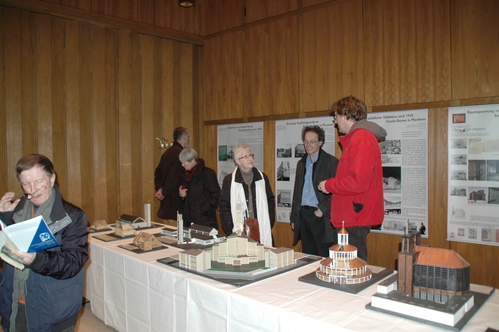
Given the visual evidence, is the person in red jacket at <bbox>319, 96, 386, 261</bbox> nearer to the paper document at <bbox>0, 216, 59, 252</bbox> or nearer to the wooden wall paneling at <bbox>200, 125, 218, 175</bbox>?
the paper document at <bbox>0, 216, 59, 252</bbox>

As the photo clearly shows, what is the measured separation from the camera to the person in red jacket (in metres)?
2.47

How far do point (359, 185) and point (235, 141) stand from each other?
3.54 metres

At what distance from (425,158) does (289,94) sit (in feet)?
6.43

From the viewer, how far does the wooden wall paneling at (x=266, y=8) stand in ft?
16.8

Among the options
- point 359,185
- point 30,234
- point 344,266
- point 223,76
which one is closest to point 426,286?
point 344,266

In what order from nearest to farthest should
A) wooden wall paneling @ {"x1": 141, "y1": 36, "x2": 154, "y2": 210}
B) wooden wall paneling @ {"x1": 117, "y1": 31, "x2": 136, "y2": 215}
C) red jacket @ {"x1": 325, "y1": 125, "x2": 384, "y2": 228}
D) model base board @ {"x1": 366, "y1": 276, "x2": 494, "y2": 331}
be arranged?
model base board @ {"x1": 366, "y1": 276, "x2": 494, "y2": 331} → red jacket @ {"x1": 325, "y1": 125, "x2": 384, "y2": 228} → wooden wall paneling @ {"x1": 117, "y1": 31, "x2": 136, "y2": 215} → wooden wall paneling @ {"x1": 141, "y1": 36, "x2": 154, "y2": 210}

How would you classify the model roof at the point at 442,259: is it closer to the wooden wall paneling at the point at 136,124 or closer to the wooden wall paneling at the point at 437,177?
the wooden wall paneling at the point at 437,177

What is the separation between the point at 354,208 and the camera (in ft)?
8.43

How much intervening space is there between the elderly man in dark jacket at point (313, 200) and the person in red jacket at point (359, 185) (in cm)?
75

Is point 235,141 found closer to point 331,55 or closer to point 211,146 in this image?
point 211,146

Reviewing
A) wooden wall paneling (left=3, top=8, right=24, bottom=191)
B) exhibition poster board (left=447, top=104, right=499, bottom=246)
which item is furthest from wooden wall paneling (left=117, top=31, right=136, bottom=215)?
exhibition poster board (left=447, top=104, right=499, bottom=246)

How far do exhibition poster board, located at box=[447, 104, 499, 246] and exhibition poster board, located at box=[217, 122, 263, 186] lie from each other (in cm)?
251

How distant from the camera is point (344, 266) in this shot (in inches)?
76.0

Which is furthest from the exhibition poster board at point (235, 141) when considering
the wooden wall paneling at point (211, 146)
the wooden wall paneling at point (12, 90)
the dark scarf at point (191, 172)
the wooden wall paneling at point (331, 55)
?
the wooden wall paneling at point (12, 90)
